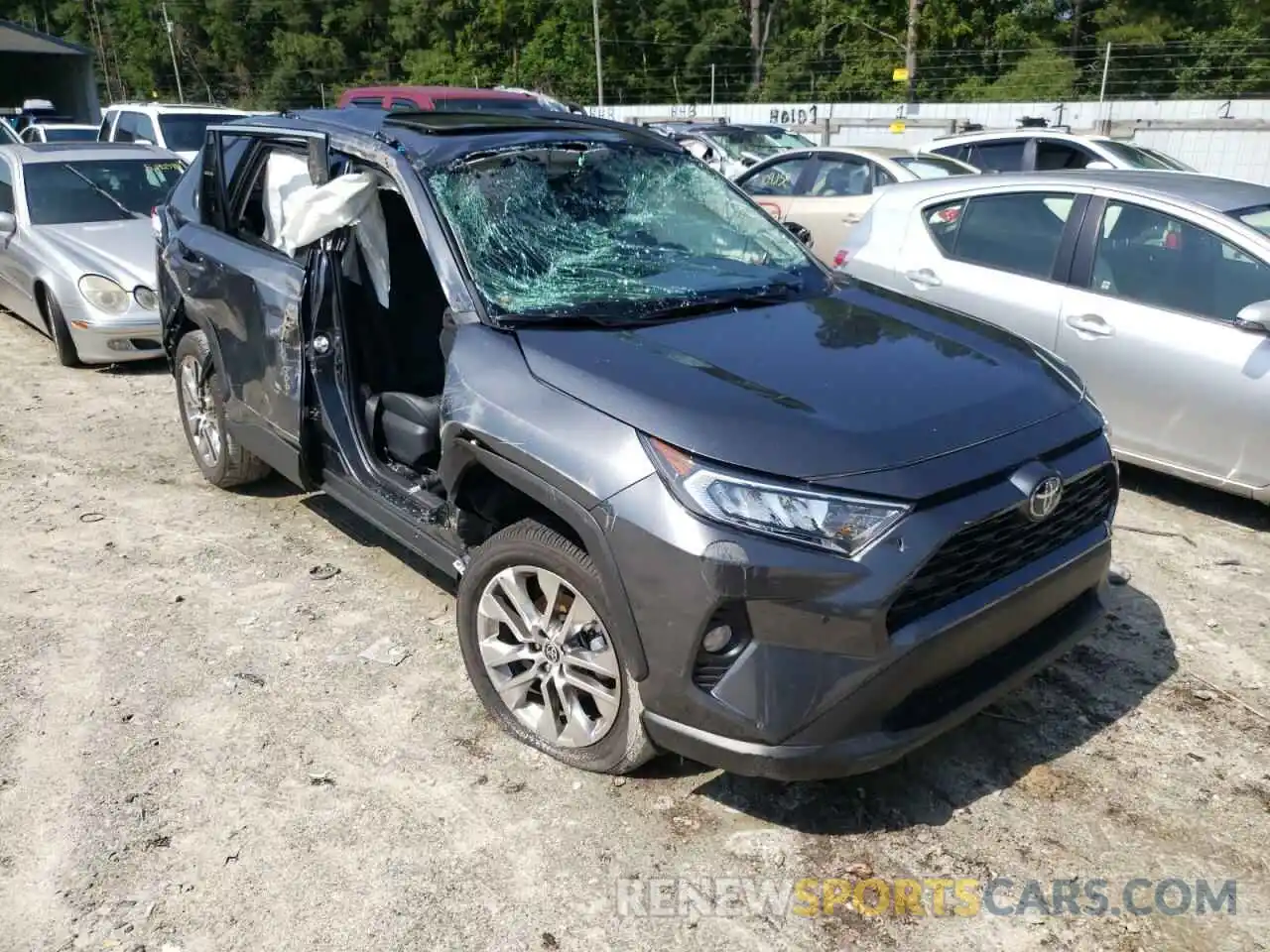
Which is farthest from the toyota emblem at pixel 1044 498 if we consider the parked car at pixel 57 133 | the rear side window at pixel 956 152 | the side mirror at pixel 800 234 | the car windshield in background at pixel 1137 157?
the parked car at pixel 57 133

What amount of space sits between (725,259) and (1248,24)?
40.8 m

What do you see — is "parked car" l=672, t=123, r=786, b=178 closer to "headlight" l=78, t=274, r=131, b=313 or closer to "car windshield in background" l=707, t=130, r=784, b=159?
"car windshield in background" l=707, t=130, r=784, b=159

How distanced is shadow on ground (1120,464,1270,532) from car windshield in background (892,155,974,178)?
5087mm

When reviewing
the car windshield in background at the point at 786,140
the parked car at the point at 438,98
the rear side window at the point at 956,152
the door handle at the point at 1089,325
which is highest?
the parked car at the point at 438,98

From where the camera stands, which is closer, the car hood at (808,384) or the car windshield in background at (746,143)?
the car hood at (808,384)

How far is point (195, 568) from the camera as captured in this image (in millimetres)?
4461

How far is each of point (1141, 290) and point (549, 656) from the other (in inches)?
145

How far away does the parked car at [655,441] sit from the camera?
249 centimetres

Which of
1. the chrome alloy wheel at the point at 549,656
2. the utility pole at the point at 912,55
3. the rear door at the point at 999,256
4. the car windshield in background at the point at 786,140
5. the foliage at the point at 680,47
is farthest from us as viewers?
the utility pole at the point at 912,55

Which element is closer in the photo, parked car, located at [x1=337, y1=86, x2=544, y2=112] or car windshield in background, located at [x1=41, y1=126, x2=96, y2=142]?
parked car, located at [x1=337, y1=86, x2=544, y2=112]

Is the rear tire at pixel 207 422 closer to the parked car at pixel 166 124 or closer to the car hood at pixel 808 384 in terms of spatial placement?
the car hood at pixel 808 384

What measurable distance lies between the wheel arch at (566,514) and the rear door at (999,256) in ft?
10.8

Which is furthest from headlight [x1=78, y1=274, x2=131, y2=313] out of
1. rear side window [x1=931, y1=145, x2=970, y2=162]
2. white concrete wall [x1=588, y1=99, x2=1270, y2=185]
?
white concrete wall [x1=588, y1=99, x2=1270, y2=185]

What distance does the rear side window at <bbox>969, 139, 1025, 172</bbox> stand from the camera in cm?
1131
